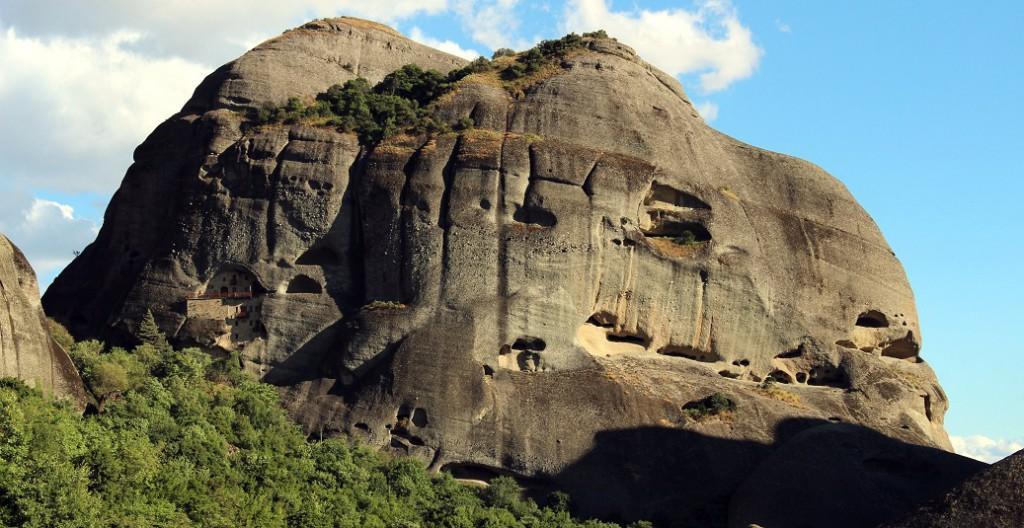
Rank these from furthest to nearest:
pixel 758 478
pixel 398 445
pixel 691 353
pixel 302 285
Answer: pixel 691 353 < pixel 302 285 < pixel 398 445 < pixel 758 478

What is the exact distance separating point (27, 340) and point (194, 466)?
729 cm

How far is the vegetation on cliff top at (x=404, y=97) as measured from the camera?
72.1 m

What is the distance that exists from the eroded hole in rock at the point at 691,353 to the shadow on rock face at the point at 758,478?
618cm

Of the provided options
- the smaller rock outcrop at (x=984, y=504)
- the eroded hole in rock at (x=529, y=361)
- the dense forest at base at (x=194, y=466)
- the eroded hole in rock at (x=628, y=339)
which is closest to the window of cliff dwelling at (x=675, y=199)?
the eroded hole in rock at (x=628, y=339)

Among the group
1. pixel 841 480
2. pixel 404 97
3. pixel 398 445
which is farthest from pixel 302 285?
pixel 841 480

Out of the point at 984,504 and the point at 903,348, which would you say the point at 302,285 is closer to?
the point at 903,348

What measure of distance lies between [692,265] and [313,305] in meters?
15.3

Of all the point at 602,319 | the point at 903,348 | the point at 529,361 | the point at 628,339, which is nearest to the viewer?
the point at 529,361

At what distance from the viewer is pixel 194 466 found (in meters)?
57.7

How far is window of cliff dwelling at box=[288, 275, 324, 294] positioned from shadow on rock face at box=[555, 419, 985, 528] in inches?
533

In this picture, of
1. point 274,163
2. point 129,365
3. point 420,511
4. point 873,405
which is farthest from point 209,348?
point 873,405

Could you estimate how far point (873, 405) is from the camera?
7044 centimetres

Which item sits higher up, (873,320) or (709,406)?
(873,320)

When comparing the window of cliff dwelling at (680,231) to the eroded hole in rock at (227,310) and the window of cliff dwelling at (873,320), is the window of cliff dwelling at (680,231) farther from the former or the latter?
the eroded hole in rock at (227,310)
